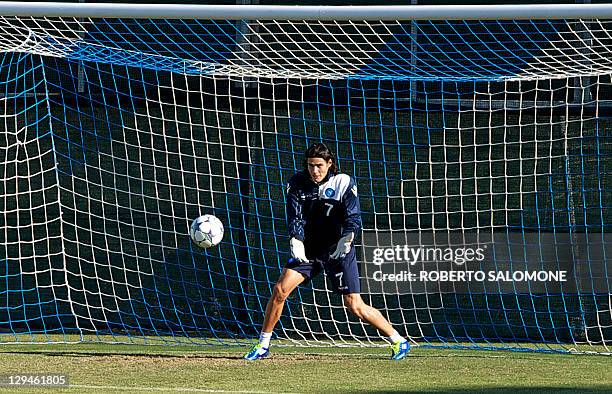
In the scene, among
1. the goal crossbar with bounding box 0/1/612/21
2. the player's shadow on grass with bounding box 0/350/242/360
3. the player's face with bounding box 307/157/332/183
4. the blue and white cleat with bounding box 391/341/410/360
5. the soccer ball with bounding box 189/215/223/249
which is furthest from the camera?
the soccer ball with bounding box 189/215/223/249

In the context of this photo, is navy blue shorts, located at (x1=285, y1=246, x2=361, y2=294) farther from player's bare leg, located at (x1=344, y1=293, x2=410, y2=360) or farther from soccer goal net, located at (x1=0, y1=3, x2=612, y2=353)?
soccer goal net, located at (x1=0, y1=3, x2=612, y2=353)

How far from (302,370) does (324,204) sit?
4.37 ft

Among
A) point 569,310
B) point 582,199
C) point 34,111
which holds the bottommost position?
point 569,310

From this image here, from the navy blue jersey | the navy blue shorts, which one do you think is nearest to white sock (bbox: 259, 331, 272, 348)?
the navy blue shorts

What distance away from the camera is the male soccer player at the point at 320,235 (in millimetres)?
8406

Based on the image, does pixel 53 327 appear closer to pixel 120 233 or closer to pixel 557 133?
pixel 120 233

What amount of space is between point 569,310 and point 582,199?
1.14 metres

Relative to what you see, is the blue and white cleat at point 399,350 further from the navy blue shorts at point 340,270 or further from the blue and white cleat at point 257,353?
the blue and white cleat at point 257,353

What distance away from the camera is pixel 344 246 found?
845 centimetres

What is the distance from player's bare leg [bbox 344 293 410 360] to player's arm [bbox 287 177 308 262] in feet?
1.64

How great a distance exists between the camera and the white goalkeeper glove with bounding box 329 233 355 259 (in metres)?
8.45

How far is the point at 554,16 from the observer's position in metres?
8.05

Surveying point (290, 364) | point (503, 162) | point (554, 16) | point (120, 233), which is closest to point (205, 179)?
point (120, 233)

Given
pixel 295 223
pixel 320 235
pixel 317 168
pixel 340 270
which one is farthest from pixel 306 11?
pixel 340 270
